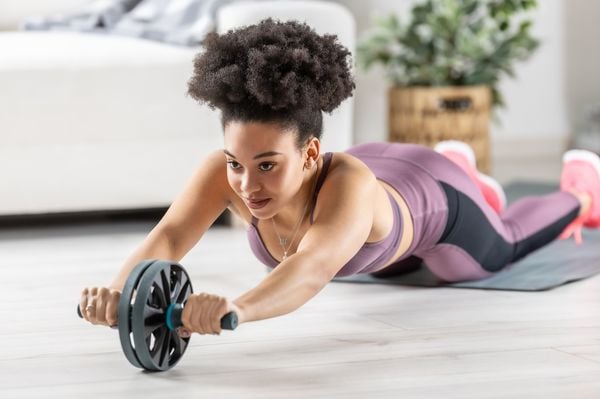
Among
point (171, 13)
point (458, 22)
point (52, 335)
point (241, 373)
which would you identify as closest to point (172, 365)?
point (241, 373)

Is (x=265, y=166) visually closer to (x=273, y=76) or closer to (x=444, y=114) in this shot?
(x=273, y=76)

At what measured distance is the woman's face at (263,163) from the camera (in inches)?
56.7

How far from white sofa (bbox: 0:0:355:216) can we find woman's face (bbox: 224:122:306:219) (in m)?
1.11

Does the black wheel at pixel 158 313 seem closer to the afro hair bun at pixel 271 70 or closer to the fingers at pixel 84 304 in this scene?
the fingers at pixel 84 304

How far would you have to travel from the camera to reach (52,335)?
1660mm

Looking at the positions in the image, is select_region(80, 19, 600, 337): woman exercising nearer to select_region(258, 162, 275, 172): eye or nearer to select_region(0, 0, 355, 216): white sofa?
select_region(258, 162, 275, 172): eye

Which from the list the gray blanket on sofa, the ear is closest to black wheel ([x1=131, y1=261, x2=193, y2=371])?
the ear

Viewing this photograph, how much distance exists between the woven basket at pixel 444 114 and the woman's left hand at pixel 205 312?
2.16 metres

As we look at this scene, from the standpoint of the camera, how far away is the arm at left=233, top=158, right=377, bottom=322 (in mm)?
1366

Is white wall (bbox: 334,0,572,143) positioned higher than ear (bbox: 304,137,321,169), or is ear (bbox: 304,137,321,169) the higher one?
ear (bbox: 304,137,321,169)

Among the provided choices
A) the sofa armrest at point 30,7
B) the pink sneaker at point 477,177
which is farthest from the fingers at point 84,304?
the sofa armrest at point 30,7

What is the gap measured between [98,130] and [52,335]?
977mm

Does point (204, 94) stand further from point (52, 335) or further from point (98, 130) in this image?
point (98, 130)

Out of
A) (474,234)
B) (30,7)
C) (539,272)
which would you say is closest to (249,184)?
(474,234)
